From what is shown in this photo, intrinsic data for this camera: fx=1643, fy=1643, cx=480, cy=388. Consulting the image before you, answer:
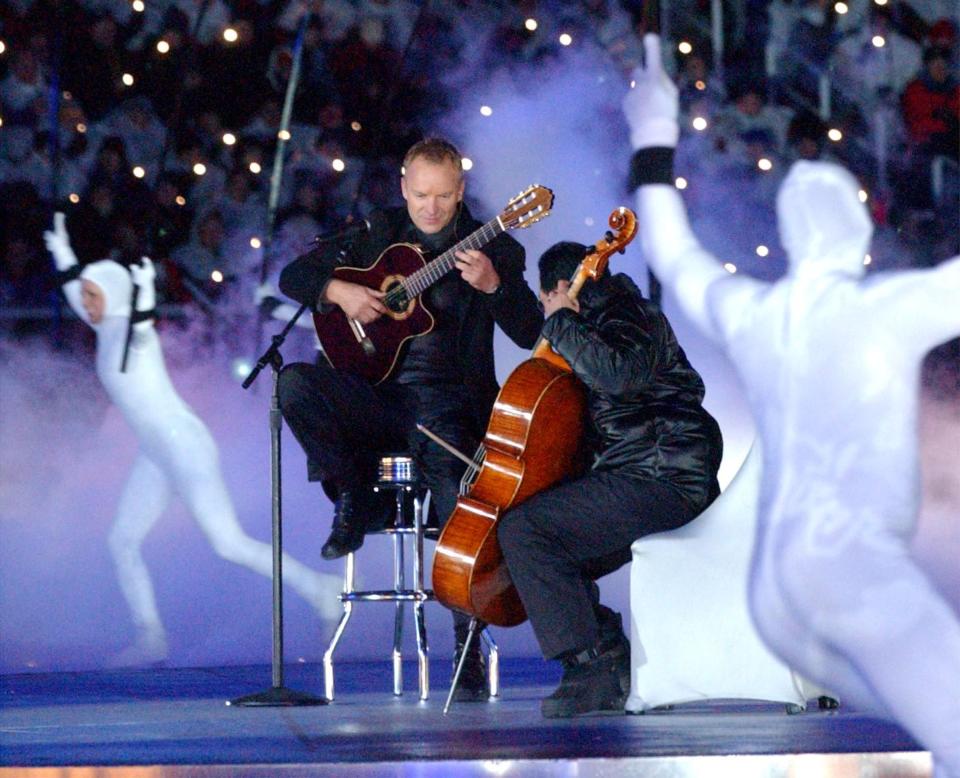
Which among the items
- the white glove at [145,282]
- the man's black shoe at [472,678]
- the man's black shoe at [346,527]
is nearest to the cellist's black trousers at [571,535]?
the man's black shoe at [472,678]

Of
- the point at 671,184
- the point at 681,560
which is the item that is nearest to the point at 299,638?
the point at 681,560

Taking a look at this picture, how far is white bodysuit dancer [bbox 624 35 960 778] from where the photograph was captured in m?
2.54

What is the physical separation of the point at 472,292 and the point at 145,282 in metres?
2.05

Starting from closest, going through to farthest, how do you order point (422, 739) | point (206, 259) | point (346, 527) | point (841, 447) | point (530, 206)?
point (841, 447)
point (422, 739)
point (530, 206)
point (346, 527)
point (206, 259)

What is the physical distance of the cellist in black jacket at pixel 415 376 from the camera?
428cm

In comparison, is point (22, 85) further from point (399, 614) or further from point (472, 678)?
point (472, 678)

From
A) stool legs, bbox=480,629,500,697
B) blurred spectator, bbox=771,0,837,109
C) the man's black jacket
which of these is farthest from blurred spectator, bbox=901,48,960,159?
stool legs, bbox=480,629,500,697

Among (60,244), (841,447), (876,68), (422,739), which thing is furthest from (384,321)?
(876,68)

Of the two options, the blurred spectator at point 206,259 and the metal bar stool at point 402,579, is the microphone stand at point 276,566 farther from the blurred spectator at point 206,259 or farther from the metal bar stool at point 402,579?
the blurred spectator at point 206,259

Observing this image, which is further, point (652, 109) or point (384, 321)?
point (384, 321)

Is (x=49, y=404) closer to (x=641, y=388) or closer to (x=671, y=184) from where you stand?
(x=641, y=388)

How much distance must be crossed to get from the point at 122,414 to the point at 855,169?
289cm

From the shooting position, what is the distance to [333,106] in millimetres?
6293

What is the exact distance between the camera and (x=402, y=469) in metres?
4.32
